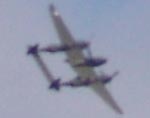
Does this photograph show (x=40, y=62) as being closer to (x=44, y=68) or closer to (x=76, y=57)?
(x=44, y=68)

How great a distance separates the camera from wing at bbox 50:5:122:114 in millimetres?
116000

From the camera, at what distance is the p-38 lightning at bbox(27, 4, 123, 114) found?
381 feet

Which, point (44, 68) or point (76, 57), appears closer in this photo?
point (76, 57)

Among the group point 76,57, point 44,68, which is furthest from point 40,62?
point 76,57

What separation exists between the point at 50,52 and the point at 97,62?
303 cm

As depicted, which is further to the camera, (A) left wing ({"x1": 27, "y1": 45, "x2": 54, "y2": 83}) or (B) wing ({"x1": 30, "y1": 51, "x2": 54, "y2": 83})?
(B) wing ({"x1": 30, "y1": 51, "x2": 54, "y2": 83})

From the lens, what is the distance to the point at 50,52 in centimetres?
11662

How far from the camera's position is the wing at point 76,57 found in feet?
381

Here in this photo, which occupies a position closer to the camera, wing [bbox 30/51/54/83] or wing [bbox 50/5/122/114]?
wing [bbox 50/5/122/114]

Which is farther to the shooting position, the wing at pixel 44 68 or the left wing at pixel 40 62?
the wing at pixel 44 68

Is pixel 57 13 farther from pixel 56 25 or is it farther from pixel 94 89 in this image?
pixel 94 89

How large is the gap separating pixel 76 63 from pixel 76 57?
0.49 metres

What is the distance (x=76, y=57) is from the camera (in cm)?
11869

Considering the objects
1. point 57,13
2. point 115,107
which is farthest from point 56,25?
point 115,107
